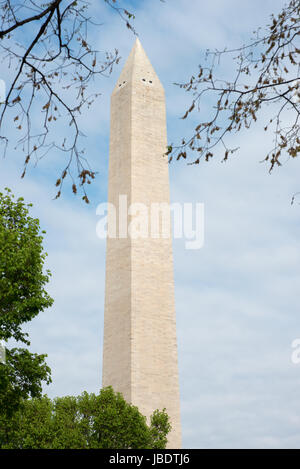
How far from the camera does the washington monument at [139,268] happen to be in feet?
113

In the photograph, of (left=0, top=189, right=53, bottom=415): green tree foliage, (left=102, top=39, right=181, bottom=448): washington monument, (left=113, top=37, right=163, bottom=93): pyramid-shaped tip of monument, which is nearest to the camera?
(left=0, top=189, right=53, bottom=415): green tree foliage

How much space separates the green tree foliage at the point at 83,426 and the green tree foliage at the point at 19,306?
6.60 m

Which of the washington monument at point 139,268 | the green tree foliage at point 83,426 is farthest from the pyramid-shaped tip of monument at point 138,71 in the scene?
the green tree foliage at point 83,426

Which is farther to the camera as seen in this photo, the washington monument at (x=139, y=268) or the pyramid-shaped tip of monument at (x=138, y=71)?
the pyramid-shaped tip of monument at (x=138, y=71)

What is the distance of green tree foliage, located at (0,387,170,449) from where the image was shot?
24.9 m

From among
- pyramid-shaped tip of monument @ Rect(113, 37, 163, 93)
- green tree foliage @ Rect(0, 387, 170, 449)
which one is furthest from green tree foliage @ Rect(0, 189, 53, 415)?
pyramid-shaped tip of monument @ Rect(113, 37, 163, 93)

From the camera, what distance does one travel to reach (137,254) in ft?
121

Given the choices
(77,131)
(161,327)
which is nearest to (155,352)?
(161,327)

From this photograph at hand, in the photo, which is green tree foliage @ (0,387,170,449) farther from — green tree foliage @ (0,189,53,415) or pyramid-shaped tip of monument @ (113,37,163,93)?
pyramid-shaped tip of monument @ (113,37,163,93)

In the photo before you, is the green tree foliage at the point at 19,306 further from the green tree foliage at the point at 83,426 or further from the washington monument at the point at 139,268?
the washington monument at the point at 139,268

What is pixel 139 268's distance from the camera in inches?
1447

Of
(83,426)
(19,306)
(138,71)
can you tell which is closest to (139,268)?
(83,426)

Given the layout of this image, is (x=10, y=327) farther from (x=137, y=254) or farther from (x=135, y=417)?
(x=137, y=254)

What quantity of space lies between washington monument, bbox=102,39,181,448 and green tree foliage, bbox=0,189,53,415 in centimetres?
1527
